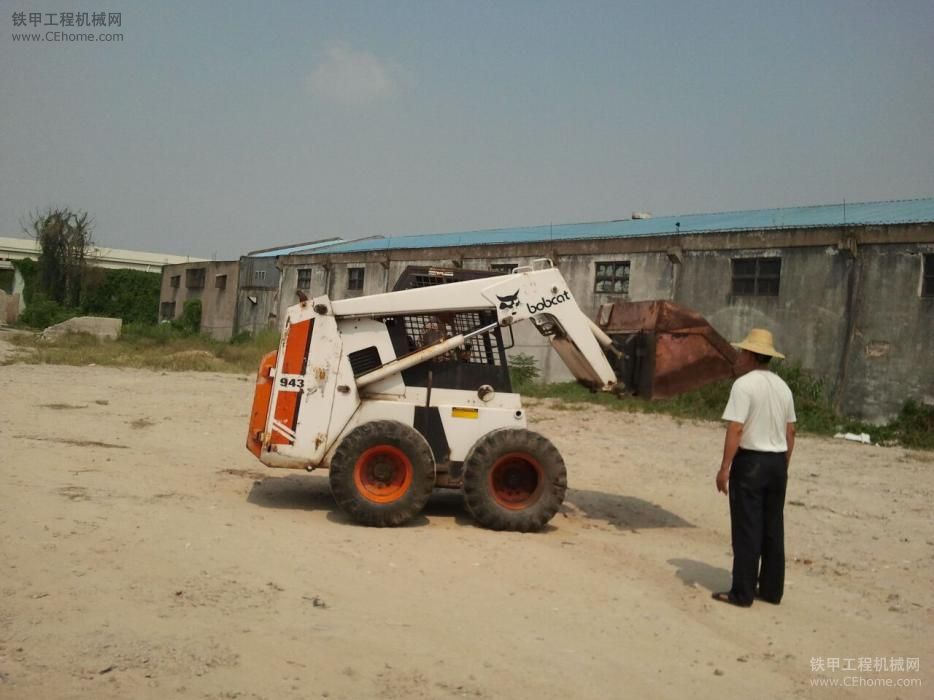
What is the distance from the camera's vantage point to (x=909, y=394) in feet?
59.0

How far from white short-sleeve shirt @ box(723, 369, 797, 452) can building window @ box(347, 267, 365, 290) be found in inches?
999

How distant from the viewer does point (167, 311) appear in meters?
44.5

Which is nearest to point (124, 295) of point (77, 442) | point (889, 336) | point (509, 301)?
point (77, 442)

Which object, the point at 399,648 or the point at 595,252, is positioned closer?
the point at 399,648

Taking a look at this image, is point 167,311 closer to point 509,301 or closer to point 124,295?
point 124,295

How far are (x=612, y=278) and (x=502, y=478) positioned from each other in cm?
1647

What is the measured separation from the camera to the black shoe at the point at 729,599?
19.4ft

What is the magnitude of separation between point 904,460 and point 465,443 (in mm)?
9346

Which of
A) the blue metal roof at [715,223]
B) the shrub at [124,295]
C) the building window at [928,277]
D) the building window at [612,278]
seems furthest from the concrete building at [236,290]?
the building window at [928,277]

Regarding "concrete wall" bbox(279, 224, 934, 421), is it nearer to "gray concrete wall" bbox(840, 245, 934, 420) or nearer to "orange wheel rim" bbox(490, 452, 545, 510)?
"gray concrete wall" bbox(840, 245, 934, 420)

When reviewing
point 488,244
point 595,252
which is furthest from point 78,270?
point 595,252

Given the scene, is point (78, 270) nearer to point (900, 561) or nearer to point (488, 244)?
point (488, 244)

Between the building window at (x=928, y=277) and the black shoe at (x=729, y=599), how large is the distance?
1447cm

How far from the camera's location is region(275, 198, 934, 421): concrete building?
18.2 meters
